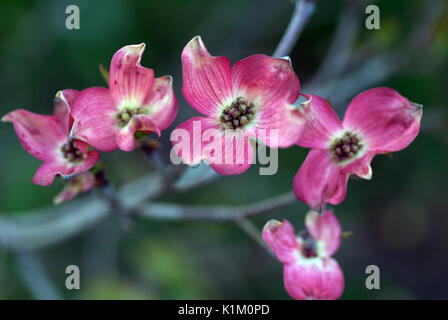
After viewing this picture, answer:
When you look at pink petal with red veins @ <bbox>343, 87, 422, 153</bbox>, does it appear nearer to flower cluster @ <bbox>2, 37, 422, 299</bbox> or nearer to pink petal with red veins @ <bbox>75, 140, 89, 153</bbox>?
flower cluster @ <bbox>2, 37, 422, 299</bbox>

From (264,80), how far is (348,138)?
0.23 meters

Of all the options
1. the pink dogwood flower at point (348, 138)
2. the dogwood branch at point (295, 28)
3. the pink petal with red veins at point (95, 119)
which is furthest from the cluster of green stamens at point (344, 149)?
the pink petal with red veins at point (95, 119)

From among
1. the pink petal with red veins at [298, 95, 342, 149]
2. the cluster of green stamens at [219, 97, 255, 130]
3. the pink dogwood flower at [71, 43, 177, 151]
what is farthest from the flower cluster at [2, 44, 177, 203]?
the pink petal with red veins at [298, 95, 342, 149]

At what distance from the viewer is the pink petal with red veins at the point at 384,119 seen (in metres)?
0.81

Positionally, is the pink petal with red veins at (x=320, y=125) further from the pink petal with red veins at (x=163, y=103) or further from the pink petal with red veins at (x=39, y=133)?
the pink petal with red veins at (x=39, y=133)

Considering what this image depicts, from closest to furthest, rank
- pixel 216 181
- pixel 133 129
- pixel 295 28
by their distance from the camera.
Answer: pixel 133 129 → pixel 295 28 → pixel 216 181

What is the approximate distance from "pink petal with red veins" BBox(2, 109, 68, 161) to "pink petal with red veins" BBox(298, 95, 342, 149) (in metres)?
0.51

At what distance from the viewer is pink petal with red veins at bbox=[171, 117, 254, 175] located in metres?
0.73

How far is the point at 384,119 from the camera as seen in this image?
841 mm

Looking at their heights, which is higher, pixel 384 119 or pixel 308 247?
pixel 384 119

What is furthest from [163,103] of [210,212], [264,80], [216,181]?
[216,181]

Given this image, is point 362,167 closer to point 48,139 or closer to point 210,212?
point 210,212

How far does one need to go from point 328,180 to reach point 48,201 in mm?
1524
